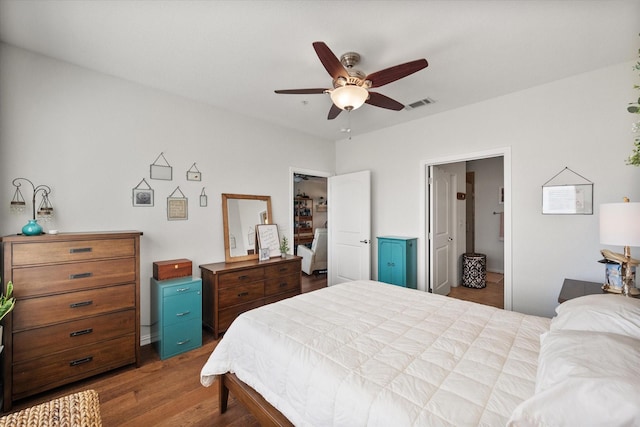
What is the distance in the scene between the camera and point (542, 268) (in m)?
2.84

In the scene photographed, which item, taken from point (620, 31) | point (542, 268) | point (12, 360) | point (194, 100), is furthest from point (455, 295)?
point (12, 360)

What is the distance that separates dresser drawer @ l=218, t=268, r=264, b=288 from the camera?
2.97 m

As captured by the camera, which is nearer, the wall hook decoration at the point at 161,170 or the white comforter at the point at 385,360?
the white comforter at the point at 385,360

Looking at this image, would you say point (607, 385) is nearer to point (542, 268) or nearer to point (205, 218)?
point (542, 268)

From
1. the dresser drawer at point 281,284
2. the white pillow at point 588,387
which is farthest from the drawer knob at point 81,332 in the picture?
the white pillow at point 588,387

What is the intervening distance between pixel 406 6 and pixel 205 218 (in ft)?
9.32

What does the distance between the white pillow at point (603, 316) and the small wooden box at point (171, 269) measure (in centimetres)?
299

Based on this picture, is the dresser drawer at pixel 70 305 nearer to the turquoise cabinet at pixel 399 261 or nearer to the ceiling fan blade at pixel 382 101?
the ceiling fan blade at pixel 382 101

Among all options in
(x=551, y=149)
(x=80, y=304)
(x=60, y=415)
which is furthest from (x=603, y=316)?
(x=80, y=304)

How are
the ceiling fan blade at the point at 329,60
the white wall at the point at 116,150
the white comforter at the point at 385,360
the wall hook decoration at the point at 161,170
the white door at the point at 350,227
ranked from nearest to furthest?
the white comforter at the point at 385,360 → the ceiling fan blade at the point at 329,60 → the white wall at the point at 116,150 → the wall hook decoration at the point at 161,170 → the white door at the point at 350,227

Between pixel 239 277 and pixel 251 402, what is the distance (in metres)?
1.69

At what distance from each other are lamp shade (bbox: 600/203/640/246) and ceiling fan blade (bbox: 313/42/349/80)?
2.00 metres

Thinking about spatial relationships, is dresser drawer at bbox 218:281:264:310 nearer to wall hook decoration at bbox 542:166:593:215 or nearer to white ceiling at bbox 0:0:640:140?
white ceiling at bbox 0:0:640:140

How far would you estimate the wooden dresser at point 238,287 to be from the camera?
9.67ft
